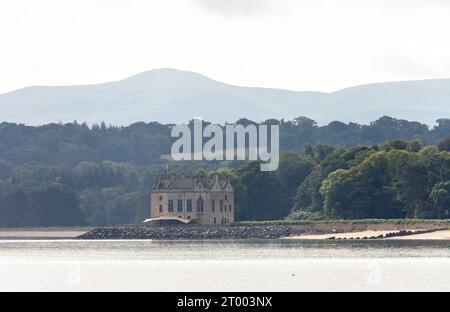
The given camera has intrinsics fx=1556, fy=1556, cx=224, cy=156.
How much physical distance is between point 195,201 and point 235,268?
93.1 meters

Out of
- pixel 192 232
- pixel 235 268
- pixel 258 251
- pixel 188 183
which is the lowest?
pixel 235 268

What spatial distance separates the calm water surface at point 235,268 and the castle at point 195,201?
54.8 metres

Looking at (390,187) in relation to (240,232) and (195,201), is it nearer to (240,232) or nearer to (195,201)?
(240,232)

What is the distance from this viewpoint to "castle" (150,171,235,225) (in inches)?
7318

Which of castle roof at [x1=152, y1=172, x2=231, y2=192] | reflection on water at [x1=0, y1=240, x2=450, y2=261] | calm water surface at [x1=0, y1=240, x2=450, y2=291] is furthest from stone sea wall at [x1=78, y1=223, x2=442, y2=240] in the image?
calm water surface at [x1=0, y1=240, x2=450, y2=291]

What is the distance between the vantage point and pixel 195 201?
188 metres

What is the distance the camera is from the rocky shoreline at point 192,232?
16525 centimetres

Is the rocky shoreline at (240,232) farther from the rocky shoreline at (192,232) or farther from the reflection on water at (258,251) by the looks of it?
the reflection on water at (258,251)

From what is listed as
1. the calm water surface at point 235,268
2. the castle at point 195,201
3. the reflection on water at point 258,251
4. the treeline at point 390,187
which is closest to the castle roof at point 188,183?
the castle at point 195,201

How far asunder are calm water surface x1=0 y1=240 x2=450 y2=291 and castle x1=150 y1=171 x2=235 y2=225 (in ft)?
180

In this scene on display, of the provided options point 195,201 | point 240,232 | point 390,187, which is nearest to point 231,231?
point 240,232

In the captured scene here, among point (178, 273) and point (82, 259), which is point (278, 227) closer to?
point (82, 259)
